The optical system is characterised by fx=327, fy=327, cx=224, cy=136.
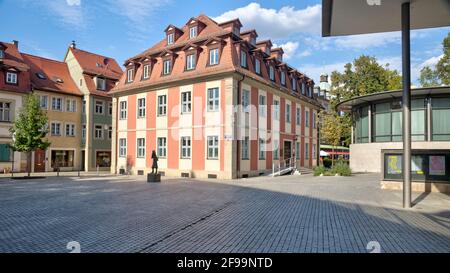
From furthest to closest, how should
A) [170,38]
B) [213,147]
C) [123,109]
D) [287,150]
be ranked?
[123,109]
[287,150]
[170,38]
[213,147]

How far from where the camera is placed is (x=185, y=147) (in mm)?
24688

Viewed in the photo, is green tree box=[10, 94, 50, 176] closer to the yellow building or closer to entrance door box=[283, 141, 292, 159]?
the yellow building

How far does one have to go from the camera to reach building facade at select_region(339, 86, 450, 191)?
1416 centimetres

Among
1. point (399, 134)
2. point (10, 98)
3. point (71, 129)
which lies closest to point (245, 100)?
point (399, 134)

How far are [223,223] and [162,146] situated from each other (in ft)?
62.1

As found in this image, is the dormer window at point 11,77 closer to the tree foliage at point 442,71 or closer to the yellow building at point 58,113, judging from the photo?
the yellow building at point 58,113

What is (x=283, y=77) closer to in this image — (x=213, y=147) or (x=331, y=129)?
(x=331, y=129)

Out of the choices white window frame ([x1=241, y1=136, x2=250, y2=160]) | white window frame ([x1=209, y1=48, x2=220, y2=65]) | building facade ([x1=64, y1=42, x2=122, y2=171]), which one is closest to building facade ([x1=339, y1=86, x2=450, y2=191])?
white window frame ([x1=241, y1=136, x2=250, y2=160])

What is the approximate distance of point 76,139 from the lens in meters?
36.0

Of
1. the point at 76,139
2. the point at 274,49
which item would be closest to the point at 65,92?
the point at 76,139

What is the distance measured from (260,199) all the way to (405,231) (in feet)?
19.4

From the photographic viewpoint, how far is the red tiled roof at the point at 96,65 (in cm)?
3788

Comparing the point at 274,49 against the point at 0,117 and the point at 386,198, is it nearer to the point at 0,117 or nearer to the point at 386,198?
the point at 386,198
